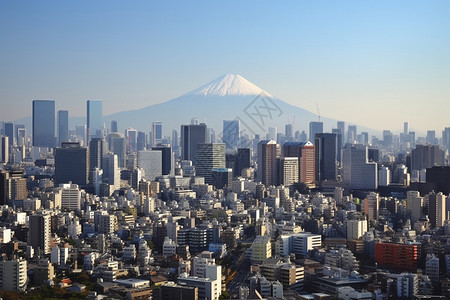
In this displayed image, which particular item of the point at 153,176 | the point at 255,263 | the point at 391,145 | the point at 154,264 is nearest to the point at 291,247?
the point at 255,263

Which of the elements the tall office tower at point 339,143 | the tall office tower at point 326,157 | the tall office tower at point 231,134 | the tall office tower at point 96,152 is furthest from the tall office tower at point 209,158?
the tall office tower at point 339,143

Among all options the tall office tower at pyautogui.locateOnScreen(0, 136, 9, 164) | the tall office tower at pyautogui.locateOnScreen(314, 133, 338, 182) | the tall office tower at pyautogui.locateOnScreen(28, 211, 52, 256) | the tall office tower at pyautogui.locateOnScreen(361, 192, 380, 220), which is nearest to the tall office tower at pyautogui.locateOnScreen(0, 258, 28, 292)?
the tall office tower at pyautogui.locateOnScreen(28, 211, 52, 256)

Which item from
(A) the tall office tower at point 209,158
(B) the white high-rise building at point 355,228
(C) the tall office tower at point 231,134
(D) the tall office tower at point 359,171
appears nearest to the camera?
(B) the white high-rise building at point 355,228

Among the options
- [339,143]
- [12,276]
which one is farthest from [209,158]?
[12,276]

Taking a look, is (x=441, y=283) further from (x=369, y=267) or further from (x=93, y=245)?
(x=93, y=245)

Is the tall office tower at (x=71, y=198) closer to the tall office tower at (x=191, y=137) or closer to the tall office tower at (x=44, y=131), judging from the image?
the tall office tower at (x=44, y=131)

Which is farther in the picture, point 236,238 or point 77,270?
point 236,238
